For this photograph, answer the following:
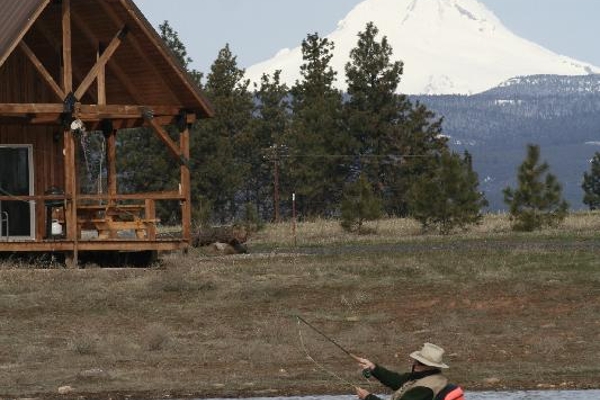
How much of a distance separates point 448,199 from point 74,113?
722 inches

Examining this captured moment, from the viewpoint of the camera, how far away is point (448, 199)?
51125mm

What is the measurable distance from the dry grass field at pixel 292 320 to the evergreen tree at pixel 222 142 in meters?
31.6

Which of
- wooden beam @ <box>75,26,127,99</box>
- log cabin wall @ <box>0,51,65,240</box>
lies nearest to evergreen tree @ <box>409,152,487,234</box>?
log cabin wall @ <box>0,51,65,240</box>

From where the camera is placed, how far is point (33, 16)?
34.2 metres

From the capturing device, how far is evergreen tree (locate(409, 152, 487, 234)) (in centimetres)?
5066

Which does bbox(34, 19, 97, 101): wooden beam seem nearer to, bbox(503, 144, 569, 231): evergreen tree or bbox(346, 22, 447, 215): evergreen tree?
bbox(503, 144, 569, 231): evergreen tree

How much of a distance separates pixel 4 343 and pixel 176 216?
141ft

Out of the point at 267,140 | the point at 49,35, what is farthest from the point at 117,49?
the point at 267,140

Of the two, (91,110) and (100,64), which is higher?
(100,64)

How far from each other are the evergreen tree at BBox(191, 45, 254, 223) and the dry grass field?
104 feet

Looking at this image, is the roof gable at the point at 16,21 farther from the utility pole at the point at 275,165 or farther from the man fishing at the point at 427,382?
the utility pole at the point at 275,165

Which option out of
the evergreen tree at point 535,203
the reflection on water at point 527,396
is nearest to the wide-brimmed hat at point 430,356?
the reflection on water at point 527,396

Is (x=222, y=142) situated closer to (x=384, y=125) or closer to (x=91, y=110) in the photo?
(x=384, y=125)

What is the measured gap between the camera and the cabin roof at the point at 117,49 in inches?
1411
